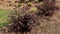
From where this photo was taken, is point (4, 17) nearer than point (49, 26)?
No

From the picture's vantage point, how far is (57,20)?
26.0 ft

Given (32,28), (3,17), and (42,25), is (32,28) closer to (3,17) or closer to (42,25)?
(42,25)

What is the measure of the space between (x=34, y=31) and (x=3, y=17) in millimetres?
1595

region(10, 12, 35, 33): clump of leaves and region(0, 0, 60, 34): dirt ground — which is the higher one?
region(10, 12, 35, 33): clump of leaves

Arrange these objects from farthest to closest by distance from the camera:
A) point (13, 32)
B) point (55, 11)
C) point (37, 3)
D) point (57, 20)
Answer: point (37, 3) → point (55, 11) → point (57, 20) → point (13, 32)

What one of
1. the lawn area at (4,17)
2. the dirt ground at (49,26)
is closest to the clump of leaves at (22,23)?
the dirt ground at (49,26)

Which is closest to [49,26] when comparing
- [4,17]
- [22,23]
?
[22,23]

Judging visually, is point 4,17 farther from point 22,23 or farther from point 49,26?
point 49,26

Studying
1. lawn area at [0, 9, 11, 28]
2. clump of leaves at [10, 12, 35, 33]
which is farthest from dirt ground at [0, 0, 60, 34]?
lawn area at [0, 9, 11, 28]

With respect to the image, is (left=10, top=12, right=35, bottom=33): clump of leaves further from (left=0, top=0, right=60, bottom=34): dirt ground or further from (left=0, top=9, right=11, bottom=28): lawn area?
(left=0, top=9, right=11, bottom=28): lawn area

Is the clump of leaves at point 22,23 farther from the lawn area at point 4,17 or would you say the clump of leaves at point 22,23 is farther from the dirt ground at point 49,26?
the lawn area at point 4,17

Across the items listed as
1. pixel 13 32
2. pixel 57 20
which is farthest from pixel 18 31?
pixel 57 20

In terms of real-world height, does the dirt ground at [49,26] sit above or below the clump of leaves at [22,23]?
below

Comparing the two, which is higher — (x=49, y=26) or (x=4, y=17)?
(x=4, y=17)
